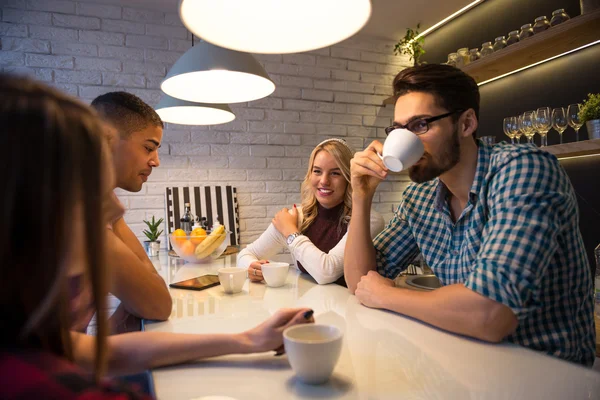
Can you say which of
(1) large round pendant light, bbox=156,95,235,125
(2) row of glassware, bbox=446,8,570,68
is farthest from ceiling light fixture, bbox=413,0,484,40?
(1) large round pendant light, bbox=156,95,235,125

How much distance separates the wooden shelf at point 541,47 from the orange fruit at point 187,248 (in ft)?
6.99

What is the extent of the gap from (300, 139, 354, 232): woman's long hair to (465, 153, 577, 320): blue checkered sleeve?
3.57 feet

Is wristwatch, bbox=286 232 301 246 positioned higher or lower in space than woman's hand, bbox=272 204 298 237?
lower

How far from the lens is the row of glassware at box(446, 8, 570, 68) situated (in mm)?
2221

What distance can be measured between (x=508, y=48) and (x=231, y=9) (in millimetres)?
2110

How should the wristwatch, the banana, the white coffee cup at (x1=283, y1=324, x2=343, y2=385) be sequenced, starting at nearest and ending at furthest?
the white coffee cup at (x1=283, y1=324, x2=343, y2=385) < the wristwatch < the banana

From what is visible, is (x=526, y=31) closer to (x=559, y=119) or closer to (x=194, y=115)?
(x=559, y=119)

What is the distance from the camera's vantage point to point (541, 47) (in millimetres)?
2361

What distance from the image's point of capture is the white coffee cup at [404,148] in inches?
42.8

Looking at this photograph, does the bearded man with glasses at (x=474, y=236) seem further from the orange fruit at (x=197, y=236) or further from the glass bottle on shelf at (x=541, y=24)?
the glass bottle on shelf at (x=541, y=24)

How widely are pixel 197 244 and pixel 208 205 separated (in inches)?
54.8

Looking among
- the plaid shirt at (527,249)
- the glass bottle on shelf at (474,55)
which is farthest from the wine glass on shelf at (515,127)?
the plaid shirt at (527,249)

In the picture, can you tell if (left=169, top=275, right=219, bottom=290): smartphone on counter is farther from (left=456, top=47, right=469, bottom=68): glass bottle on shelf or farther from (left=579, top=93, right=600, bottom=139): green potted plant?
(left=456, top=47, right=469, bottom=68): glass bottle on shelf

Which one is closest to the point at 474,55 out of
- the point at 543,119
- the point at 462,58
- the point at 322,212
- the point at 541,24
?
the point at 462,58
